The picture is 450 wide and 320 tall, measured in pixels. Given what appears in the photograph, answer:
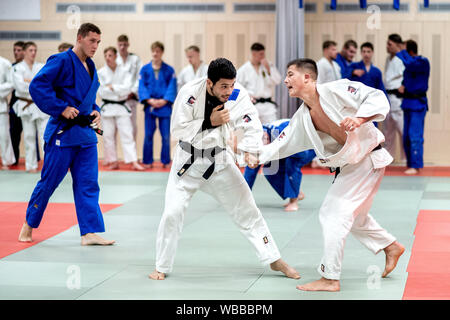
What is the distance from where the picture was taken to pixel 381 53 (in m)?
11.6

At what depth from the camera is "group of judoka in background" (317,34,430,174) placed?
10336 mm

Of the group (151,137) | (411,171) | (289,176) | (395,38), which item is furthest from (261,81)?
(289,176)

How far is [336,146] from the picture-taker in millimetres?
4520

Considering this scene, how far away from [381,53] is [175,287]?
8121 millimetres

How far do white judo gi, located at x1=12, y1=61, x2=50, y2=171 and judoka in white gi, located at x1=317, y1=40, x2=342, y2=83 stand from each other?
4.18m

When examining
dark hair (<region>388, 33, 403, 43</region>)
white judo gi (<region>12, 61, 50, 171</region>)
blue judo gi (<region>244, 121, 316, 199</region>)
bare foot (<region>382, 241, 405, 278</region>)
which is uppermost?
dark hair (<region>388, 33, 403, 43</region>)

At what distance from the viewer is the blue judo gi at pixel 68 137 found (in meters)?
5.55

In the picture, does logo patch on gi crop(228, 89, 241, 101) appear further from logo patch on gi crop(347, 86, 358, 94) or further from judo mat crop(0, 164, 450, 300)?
judo mat crop(0, 164, 450, 300)

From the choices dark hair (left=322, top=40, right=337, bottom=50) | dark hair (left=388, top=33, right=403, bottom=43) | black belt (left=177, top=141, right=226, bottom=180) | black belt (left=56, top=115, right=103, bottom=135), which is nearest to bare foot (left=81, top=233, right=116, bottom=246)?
black belt (left=56, top=115, right=103, bottom=135)

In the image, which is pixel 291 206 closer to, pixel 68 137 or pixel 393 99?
pixel 68 137

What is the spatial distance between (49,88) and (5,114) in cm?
578

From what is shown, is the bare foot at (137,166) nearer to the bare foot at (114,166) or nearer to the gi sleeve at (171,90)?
the bare foot at (114,166)

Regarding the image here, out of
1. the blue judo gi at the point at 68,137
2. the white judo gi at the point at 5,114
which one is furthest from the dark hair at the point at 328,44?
the blue judo gi at the point at 68,137
